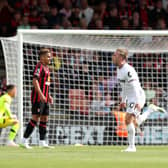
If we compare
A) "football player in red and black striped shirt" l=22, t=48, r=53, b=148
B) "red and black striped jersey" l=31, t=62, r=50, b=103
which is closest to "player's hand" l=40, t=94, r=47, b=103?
"football player in red and black striped shirt" l=22, t=48, r=53, b=148

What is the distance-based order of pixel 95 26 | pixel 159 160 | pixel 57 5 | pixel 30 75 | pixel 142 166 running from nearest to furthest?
pixel 142 166 → pixel 159 160 → pixel 30 75 → pixel 95 26 → pixel 57 5

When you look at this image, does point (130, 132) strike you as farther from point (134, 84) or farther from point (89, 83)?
point (89, 83)

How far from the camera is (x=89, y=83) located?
1702 cm

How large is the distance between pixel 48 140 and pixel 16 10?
17.6ft

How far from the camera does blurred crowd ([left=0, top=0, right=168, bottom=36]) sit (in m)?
19.9

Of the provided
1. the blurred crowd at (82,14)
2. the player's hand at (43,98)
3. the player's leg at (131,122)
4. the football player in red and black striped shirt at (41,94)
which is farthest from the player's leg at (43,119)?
the blurred crowd at (82,14)

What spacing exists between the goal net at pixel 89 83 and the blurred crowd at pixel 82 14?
2.51m

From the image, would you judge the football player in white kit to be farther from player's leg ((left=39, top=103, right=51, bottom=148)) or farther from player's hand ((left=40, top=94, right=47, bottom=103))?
player's leg ((left=39, top=103, right=51, bottom=148))

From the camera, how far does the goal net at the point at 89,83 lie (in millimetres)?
16516

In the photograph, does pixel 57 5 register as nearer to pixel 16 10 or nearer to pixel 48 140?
pixel 16 10

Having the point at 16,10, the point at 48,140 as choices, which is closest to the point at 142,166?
the point at 48,140

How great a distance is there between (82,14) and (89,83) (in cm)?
401

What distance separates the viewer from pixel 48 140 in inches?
657

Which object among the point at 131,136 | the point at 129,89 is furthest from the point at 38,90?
the point at 131,136
